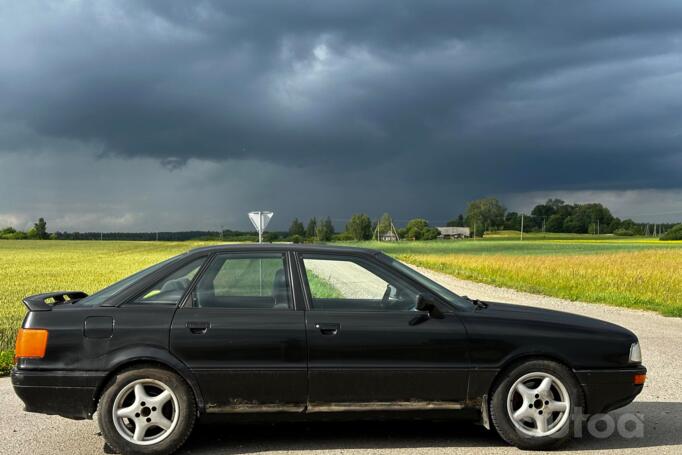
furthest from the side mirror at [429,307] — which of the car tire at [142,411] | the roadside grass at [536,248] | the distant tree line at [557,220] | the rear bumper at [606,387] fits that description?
the distant tree line at [557,220]

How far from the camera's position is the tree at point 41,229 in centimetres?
13702

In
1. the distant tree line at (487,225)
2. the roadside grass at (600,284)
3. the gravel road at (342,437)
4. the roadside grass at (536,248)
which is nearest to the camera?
the gravel road at (342,437)

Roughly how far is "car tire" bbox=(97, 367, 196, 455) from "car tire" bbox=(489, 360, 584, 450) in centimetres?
223

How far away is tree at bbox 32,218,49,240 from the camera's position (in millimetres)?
137025

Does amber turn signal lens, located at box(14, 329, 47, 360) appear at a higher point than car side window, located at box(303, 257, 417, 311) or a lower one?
lower

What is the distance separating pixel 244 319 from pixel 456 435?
1.94 meters

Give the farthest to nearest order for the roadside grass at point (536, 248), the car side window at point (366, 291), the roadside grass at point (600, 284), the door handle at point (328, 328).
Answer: the roadside grass at point (536, 248), the roadside grass at point (600, 284), the car side window at point (366, 291), the door handle at point (328, 328)

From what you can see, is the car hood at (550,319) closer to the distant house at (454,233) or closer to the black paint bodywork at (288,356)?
the black paint bodywork at (288,356)

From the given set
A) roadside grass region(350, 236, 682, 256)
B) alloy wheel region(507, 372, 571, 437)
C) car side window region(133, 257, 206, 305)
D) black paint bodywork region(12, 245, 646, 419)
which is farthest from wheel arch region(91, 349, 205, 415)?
roadside grass region(350, 236, 682, 256)

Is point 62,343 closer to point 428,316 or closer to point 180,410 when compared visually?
point 180,410

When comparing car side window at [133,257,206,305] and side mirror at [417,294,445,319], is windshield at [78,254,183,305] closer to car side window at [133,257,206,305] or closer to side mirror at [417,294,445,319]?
car side window at [133,257,206,305]

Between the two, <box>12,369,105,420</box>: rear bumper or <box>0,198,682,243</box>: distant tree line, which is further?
<box>0,198,682,243</box>: distant tree line

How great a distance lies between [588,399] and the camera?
455 centimetres

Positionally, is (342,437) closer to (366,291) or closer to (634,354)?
(366,291)
